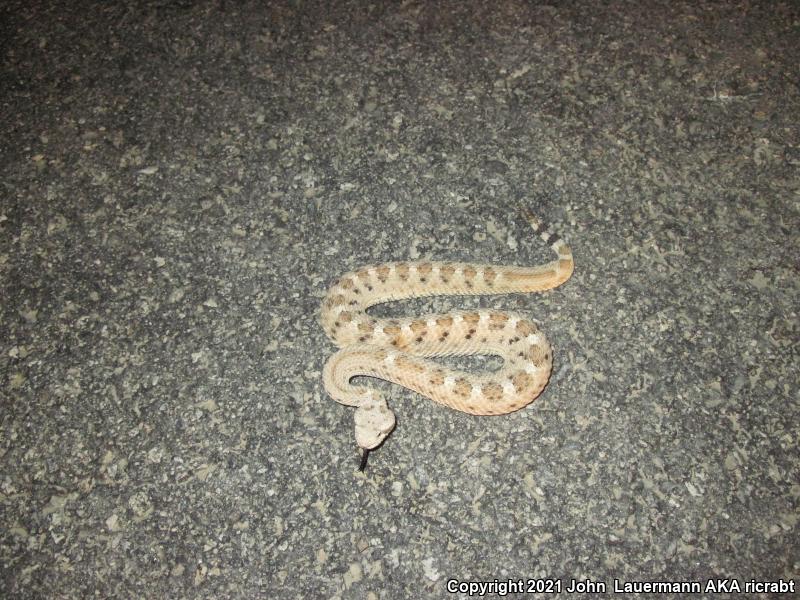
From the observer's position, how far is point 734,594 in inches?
119

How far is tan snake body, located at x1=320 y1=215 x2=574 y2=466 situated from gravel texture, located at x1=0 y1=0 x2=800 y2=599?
0.48ft

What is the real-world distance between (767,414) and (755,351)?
439mm

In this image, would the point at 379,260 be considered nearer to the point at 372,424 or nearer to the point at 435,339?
the point at 435,339

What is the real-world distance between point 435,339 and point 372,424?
75 centimetres

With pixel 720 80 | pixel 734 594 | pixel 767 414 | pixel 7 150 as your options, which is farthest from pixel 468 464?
pixel 7 150

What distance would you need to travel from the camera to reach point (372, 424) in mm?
3295

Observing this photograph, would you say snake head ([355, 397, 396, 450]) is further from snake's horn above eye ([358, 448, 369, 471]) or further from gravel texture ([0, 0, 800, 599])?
gravel texture ([0, 0, 800, 599])

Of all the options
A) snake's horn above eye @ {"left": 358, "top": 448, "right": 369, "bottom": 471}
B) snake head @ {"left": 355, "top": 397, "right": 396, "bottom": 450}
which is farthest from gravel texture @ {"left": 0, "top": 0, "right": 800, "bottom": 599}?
snake head @ {"left": 355, "top": 397, "right": 396, "bottom": 450}

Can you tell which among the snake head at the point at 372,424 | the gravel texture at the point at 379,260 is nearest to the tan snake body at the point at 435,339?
the snake head at the point at 372,424

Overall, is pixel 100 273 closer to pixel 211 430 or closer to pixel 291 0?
pixel 211 430

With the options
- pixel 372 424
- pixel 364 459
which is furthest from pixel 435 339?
pixel 364 459

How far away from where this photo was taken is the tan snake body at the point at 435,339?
3447 millimetres

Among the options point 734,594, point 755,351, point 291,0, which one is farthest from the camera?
point 291,0

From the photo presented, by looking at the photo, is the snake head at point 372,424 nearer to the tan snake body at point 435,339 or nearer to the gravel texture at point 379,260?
the tan snake body at point 435,339
